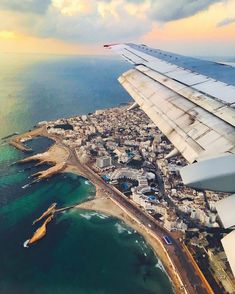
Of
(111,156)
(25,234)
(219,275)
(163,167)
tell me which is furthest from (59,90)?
(219,275)

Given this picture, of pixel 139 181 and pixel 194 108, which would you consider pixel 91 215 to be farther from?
pixel 194 108

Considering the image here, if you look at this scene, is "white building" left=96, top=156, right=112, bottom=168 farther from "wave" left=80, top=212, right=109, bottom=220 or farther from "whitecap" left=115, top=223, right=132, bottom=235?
"whitecap" left=115, top=223, right=132, bottom=235

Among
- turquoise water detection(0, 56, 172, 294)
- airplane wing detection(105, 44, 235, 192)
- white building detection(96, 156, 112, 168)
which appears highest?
airplane wing detection(105, 44, 235, 192)

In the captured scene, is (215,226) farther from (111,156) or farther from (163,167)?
(111,156)

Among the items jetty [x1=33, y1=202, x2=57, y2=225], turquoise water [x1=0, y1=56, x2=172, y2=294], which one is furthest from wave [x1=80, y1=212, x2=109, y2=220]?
jetty [x1=33, y1=202, x2=57, y2=225]

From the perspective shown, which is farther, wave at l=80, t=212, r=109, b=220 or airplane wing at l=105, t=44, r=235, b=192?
wave at l=80, t=212, r=109, b=220
